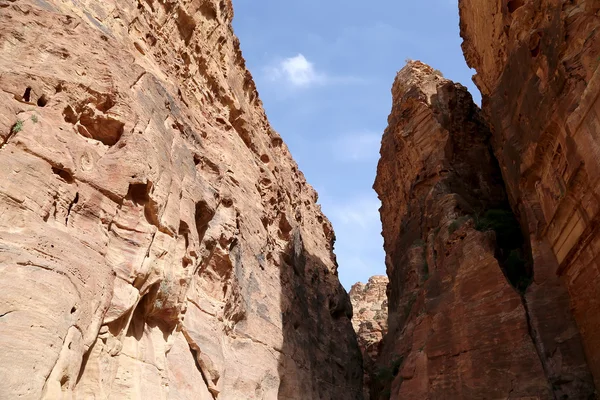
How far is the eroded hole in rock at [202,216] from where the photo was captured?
15.2 m

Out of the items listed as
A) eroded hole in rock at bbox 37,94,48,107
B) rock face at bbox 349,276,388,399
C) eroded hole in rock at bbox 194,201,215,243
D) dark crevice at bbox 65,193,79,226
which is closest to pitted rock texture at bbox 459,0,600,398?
eroded hole in rock at bbox 194,201,215,243

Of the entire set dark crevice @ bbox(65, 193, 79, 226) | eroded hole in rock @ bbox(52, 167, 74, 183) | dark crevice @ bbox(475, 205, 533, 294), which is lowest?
dark crevice @ bbox(65, 193, 79, 226)

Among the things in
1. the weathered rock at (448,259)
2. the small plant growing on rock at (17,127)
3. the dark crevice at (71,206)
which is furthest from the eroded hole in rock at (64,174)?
the weathered rock at (448,259)

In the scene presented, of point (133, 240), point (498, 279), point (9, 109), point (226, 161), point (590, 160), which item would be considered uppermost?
point (226, 161)

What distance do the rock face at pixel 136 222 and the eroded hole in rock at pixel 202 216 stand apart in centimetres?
4

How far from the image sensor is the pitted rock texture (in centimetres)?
1341

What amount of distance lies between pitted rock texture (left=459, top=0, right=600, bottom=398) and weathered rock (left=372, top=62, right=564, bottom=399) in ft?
2.93

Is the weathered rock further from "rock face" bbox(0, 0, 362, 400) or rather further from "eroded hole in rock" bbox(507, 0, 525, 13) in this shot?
"eroded hole in rock" bbox(507, 0, 525, 13)

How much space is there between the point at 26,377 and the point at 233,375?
9.05 metres

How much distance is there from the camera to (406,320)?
73.6 feet

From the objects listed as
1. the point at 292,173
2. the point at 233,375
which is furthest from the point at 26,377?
the point at 292,173

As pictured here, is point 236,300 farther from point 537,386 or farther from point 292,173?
point 292,173

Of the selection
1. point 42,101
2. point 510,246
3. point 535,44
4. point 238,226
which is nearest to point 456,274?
point 510,246

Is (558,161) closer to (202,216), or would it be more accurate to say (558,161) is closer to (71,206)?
(202,216)
